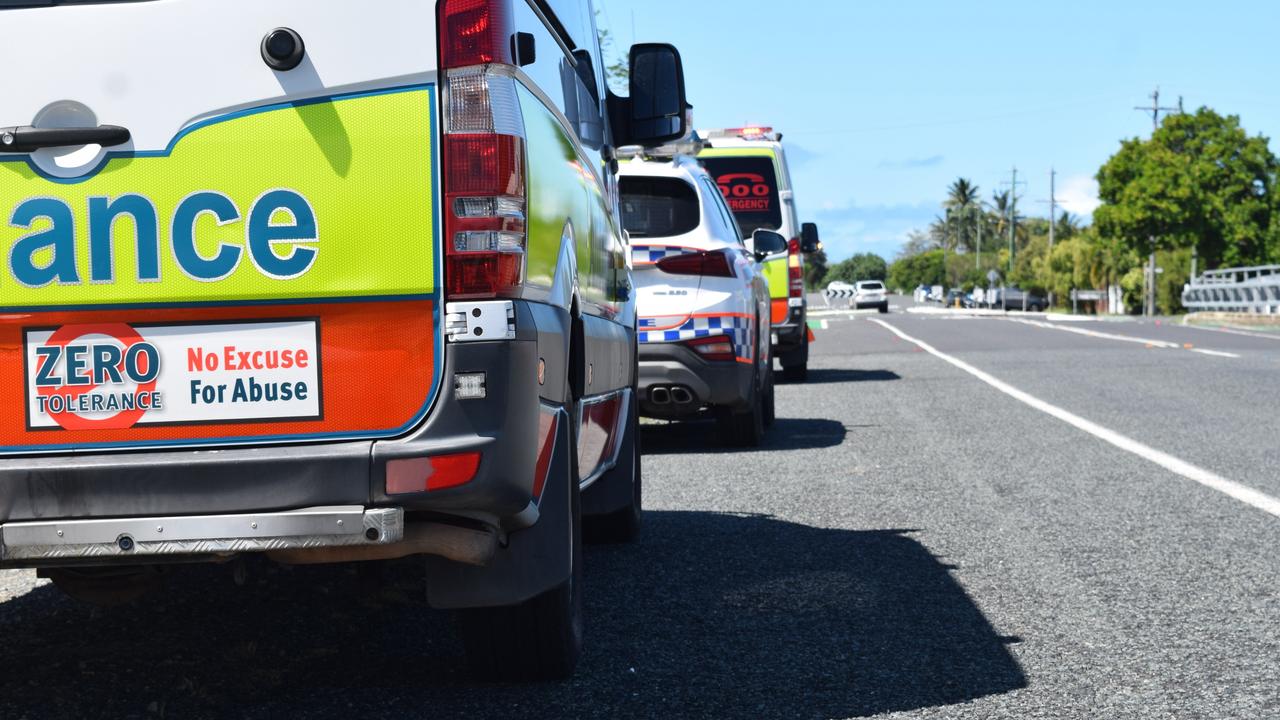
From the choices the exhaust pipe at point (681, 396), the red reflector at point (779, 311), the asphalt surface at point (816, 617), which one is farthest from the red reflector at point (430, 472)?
the red reflector at point (779, 311)

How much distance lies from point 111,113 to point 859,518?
470 cm

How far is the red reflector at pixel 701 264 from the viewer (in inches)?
395

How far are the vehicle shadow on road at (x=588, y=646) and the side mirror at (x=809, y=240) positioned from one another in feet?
38.0

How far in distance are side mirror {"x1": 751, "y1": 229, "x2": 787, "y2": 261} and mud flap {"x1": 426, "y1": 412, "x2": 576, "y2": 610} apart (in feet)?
25.3

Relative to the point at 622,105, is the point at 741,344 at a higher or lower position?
lower

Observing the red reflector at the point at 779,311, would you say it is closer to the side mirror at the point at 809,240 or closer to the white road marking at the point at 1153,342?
the side mirror at the point at 809,240

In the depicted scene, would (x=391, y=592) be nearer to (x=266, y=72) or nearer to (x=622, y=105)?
(x=622, y=105)

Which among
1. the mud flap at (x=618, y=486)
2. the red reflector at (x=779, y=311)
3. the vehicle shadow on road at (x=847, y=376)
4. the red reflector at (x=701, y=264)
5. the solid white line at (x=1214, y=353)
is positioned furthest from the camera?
the solid white line at (x=1214, y=353)

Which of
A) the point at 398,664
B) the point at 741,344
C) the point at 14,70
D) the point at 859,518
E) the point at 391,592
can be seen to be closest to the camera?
the point at 14,70

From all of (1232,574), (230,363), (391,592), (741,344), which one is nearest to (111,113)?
(230,363)

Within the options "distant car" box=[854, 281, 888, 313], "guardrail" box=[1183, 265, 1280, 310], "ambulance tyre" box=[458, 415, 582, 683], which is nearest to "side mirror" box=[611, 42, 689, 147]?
"ambulance tyre" box=[458, 415, 582, 683]

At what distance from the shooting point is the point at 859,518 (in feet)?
24.2

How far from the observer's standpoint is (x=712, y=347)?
9.89 m

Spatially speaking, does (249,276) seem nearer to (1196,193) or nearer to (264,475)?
(264,475)
